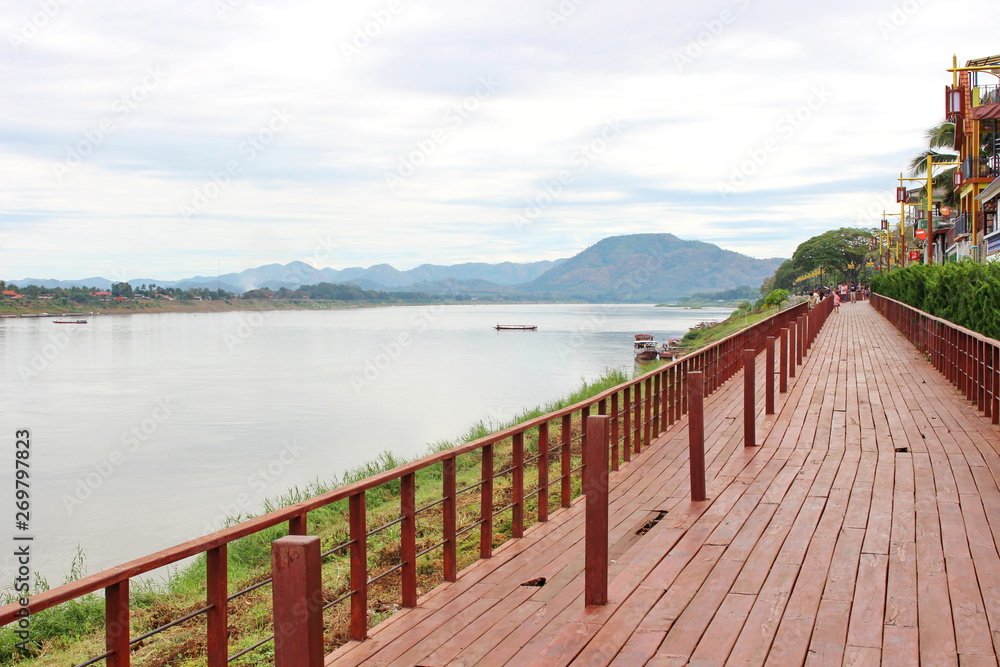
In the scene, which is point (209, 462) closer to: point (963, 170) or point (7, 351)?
point (963, 170)

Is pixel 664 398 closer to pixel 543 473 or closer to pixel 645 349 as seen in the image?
pixel 543 473

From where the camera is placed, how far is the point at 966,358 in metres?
12.4

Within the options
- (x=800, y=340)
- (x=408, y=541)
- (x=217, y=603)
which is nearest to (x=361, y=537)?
(x=408, y=541)

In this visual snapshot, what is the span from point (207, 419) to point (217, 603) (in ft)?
96.4

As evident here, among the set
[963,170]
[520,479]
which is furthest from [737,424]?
[963,170]

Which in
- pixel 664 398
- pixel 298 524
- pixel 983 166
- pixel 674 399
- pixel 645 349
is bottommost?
pixel 645 349

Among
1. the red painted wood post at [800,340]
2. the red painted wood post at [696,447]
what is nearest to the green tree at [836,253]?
the red painted wood post at [800,340]

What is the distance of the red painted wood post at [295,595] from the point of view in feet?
8.16

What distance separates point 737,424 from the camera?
1057 cm

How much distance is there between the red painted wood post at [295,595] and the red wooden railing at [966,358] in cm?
918

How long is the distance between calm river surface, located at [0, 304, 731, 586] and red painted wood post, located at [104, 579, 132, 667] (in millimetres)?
12424

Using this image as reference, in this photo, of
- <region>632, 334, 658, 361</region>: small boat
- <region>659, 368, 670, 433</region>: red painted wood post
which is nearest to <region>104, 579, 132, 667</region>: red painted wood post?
<region>659, 368, 670, 433</region>: red painted wood post

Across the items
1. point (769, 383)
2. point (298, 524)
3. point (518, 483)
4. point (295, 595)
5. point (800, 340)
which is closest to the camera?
point (295, 595)

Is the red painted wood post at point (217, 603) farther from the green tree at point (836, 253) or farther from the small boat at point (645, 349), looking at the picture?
the green tree at point (836, 253)
